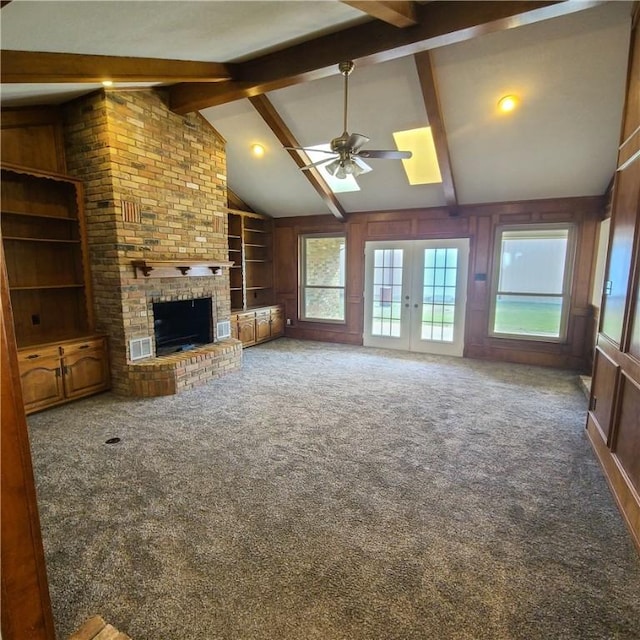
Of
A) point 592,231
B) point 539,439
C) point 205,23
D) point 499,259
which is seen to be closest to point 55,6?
point 205,23

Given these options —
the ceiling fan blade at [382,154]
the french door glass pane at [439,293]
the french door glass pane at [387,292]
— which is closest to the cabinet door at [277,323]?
the french door glass pane at [387,292]

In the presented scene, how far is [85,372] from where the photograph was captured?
416 centimetres

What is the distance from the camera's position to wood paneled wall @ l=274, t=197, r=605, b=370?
214 inches

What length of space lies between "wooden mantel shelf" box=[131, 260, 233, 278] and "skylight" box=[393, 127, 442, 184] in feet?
10.0

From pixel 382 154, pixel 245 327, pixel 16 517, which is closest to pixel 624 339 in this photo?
pixel 382 154

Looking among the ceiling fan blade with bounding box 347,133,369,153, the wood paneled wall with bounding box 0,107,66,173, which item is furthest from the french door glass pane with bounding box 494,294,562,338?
the wood paneled wall with bounding box 0,107,66,173

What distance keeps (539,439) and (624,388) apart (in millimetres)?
947

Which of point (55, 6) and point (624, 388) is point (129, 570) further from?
point (55, 6)

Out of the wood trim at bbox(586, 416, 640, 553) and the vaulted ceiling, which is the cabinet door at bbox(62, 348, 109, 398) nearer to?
the vaulted ceiling

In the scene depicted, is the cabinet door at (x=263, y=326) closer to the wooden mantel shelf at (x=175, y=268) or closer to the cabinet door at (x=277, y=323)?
the cabinet door at (x=277, y=323)

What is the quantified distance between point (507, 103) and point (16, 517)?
5.11 m

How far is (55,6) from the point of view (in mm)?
2377

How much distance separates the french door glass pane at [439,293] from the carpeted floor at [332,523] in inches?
102

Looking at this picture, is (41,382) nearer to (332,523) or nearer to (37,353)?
(37,353)
